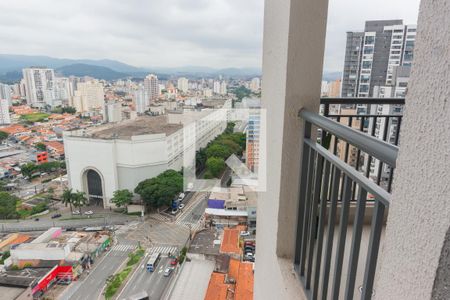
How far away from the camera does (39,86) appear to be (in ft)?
85.7

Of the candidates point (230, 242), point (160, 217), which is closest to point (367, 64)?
point (230, 242)

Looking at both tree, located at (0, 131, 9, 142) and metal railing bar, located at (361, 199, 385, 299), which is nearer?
metal railing bar, located at (361, 199, 385, 299)

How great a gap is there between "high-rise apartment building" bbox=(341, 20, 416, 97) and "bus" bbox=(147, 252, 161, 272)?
7.29 m

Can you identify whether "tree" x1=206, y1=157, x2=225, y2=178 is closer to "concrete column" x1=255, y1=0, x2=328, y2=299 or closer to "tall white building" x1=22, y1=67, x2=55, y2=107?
"concrete column" x1=255, y1=0, x2=328, y2=299

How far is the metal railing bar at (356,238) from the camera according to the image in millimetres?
451

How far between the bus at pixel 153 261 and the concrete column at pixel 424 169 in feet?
27.9

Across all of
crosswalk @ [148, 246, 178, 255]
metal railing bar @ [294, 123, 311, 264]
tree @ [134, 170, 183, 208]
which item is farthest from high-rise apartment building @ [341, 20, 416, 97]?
tree @ [134, 170, 183, 208]

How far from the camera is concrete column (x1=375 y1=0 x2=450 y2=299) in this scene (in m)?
0.25

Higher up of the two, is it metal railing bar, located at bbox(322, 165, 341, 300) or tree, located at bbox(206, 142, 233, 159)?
metal railing bar, located at bbox(322, 165, 341, 300)

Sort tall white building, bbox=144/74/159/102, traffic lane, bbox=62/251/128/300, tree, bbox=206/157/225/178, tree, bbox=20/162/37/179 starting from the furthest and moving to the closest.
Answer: tall white building, bbox=144/74/159/102
tree, bbox=20/162/37/179
tree, bbox=206/157/225/178
traffic lane, bbox=62/251/128/300

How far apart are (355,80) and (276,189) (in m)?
2.37

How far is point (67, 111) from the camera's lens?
24.0m

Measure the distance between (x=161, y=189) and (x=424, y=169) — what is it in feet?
37.1

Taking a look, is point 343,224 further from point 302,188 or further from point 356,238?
point 302,188
